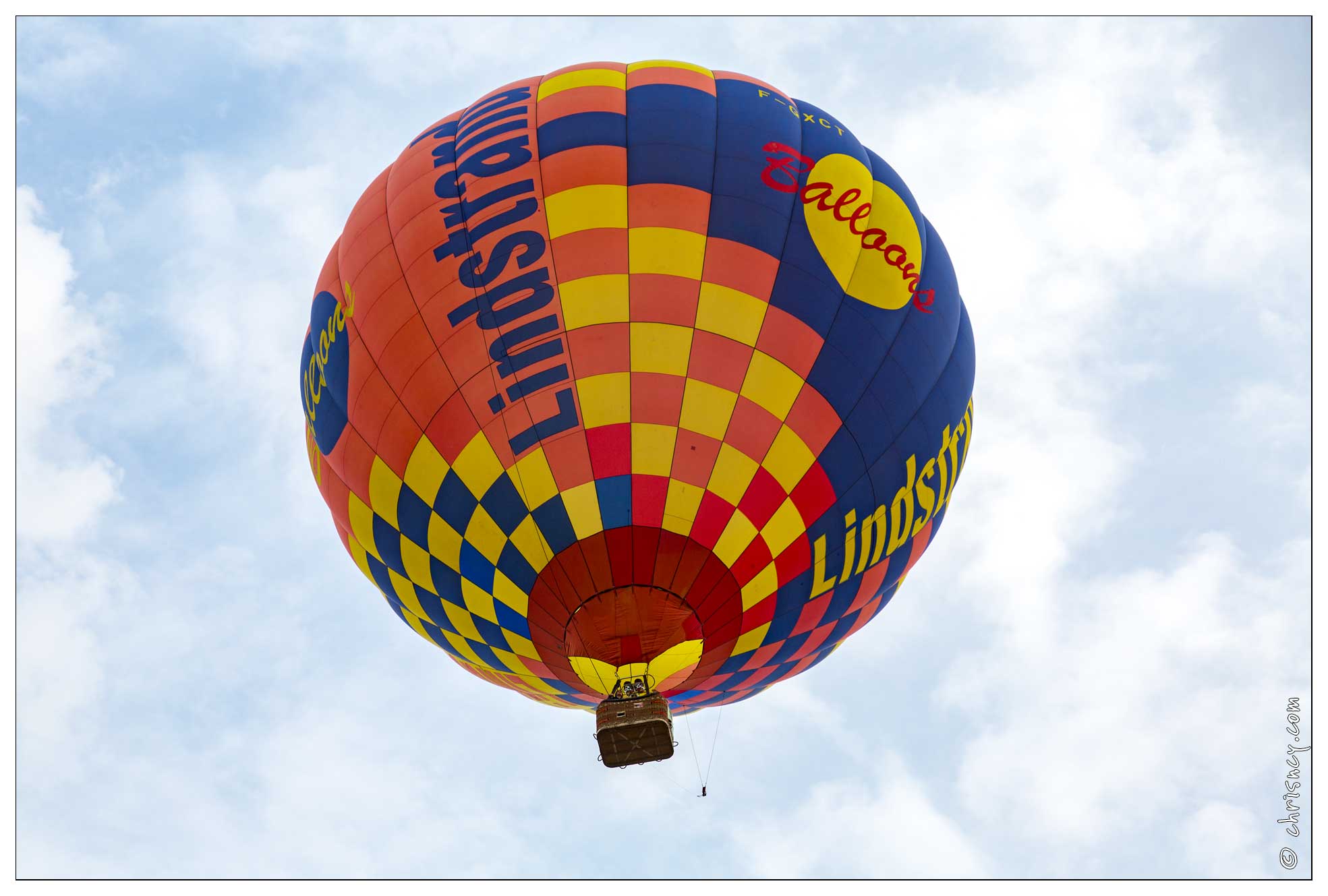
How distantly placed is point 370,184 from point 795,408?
4.30 m

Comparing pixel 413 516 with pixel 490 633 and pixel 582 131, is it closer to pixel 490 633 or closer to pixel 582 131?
pixel 490 633

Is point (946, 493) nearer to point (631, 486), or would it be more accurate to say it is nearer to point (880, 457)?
point (880, 457)

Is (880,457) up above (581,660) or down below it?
above

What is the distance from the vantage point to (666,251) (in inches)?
359

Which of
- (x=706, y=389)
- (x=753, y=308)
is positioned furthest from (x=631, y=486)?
(x=753, y=308)

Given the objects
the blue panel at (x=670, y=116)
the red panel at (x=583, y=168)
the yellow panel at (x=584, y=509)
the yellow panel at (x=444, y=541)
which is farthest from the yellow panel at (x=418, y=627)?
the blue panel at (x=670, y=116)

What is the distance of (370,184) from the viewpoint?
1054cm

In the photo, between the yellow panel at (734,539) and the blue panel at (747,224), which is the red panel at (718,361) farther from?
the yellow panel at (734,539)

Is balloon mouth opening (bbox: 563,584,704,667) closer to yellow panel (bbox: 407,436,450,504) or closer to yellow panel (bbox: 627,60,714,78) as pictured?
yellow panel (bbox: 407,436,450,504)

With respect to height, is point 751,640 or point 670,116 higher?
point 670,116

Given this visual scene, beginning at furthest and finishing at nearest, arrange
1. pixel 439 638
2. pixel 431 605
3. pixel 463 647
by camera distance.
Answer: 1. pixel 439 638
2. pixel 463 647
3. pixel 431 605

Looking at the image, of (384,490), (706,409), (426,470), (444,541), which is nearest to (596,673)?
(444,541)

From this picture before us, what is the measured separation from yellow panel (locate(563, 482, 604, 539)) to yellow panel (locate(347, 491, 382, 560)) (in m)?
2.10

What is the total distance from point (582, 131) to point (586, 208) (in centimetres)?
80
